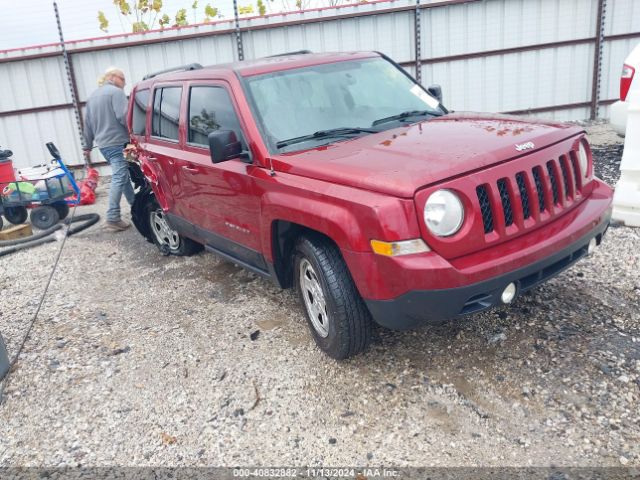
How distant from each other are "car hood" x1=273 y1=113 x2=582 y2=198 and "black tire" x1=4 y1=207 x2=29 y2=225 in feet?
19.9

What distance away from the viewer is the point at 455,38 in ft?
39.0

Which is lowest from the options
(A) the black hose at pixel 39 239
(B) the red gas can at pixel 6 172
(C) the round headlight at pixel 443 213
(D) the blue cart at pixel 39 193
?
(A) the black hose at pixel 39 239

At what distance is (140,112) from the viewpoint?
19.2 ft

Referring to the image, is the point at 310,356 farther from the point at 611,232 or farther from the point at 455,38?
the point at 455,38

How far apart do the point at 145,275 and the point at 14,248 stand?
2.43m

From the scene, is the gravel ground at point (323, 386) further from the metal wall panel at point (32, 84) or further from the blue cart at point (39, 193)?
the metal wall panel at point (32, 84)

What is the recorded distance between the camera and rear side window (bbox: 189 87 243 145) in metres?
4.18

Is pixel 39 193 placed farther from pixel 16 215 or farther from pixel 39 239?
pixel 39 239

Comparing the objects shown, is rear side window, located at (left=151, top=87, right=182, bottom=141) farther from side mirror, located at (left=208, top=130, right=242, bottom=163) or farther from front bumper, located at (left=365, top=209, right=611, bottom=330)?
front bumper, located at (left=365, top=209, right=611, bottom=330)

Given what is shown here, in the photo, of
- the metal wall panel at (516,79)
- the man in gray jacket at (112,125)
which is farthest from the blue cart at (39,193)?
the metal wall panel at (516,79)

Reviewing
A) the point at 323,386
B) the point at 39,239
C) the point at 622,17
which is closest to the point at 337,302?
the point at 323,386

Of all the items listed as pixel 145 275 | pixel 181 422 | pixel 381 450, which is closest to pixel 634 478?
pixel 381 450

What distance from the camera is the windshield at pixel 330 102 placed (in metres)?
3.88

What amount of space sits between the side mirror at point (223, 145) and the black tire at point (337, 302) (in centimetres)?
78
